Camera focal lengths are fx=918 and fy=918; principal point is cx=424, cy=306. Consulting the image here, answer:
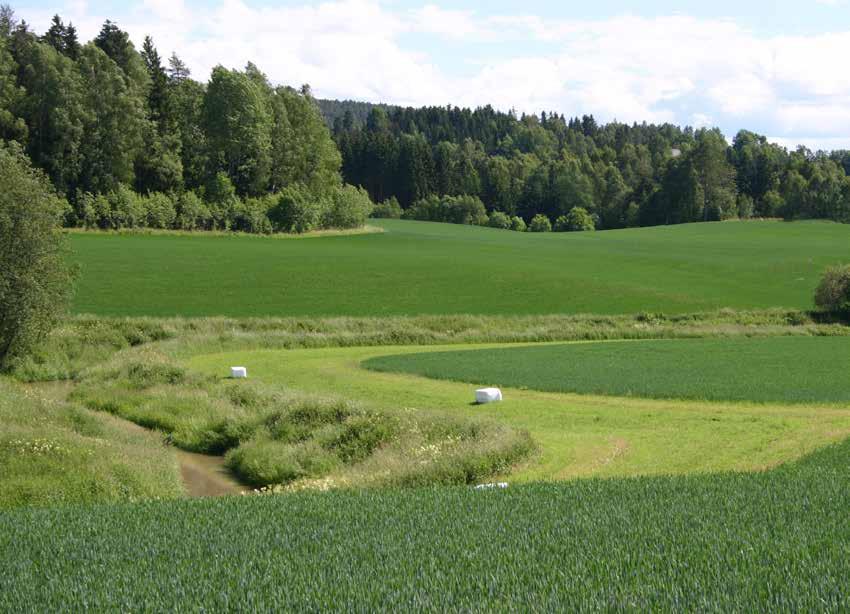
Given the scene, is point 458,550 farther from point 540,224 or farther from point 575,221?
point 575,221

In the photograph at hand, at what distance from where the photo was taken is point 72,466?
68.0 ft

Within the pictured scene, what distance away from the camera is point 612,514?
1108 cm

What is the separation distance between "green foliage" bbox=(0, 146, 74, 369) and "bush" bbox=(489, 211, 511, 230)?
122709 mm

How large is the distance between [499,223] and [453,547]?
15222 cm

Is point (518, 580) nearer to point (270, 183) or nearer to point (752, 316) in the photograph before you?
point (752, 316)

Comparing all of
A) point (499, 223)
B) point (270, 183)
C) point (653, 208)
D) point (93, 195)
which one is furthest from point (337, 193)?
point (653, 208)

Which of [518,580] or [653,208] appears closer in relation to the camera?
[518,580]

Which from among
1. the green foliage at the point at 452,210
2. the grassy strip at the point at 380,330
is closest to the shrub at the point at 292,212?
the grassy strip at the point at 380,330

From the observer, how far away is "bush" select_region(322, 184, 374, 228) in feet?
350

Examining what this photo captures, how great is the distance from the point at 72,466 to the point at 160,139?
277ft

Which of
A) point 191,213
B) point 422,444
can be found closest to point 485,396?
point 422,444

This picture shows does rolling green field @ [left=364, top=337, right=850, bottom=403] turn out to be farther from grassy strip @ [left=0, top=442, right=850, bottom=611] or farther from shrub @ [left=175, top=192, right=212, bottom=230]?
shrub @ [left=175, top=192, right=212, bottom=230]

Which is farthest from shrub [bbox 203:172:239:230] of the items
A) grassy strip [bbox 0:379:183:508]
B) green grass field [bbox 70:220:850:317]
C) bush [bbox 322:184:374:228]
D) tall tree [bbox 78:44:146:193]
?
grassy strip [bbox 0:379:183:508]

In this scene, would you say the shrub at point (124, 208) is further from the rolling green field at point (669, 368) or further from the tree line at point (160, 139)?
the rolling green field at point (669, 368)
